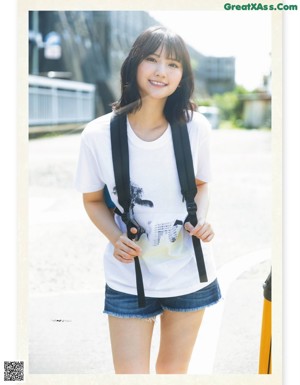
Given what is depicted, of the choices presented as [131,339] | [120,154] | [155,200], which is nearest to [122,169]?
[120,154]

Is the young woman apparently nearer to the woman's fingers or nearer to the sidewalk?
the woman's fingers

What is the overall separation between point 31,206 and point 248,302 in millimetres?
1194

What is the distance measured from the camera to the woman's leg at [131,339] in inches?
86.8

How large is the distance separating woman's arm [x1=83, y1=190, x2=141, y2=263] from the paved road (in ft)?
1.27

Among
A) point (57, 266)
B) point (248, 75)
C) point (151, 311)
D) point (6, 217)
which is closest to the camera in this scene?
point (151, 311)

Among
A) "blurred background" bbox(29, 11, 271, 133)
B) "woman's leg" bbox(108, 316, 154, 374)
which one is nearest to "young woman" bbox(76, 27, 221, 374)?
"woman's leg" bbox(108, 316, 154, 374)

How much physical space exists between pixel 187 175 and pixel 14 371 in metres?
1.18

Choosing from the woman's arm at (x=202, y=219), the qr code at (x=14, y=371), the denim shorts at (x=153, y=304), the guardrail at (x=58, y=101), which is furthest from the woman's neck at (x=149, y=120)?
the qr code at (x=14, y=371)

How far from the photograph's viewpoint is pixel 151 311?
2.21 meters

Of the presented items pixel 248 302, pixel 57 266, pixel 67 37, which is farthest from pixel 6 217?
pixel 248 302

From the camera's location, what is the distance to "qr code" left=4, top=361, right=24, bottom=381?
2.69 m

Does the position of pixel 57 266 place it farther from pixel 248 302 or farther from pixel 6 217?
pixel 248 302

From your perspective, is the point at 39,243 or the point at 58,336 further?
the point at 39,243

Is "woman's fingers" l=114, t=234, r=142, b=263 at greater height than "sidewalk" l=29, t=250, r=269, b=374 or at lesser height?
greater
